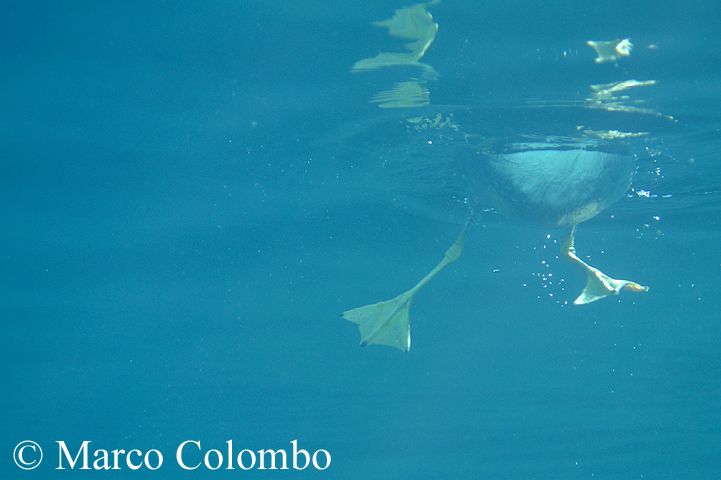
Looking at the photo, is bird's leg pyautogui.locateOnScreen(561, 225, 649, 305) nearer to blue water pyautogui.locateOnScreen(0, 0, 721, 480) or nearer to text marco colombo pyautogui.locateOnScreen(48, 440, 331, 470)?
blue water pyautogui.locateOnScreen(0, 0, 721, 480)

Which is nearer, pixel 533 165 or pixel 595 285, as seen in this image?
pixel 533 165

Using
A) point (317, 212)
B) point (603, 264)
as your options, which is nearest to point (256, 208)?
point (317, 212)

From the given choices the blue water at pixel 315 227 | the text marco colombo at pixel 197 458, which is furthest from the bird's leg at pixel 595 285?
the text marco colombo at pixel 197 458

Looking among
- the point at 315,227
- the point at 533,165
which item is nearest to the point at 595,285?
the point at 533,165

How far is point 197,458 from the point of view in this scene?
34.9 m

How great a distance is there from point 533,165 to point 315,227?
5.56m

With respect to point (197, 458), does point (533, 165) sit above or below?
above

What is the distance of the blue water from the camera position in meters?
8.48

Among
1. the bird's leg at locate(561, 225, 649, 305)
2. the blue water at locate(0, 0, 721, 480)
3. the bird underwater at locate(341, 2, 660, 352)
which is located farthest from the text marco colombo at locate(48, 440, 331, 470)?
the bird's leg at locate(561, 225, 649, 305)

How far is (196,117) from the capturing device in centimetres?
1023

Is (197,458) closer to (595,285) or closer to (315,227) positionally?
(315,227)

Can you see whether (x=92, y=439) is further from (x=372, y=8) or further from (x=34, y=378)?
(x=372, y=8)

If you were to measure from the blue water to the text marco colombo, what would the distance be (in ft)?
9.49

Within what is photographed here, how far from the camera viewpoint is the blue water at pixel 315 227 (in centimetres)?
848
